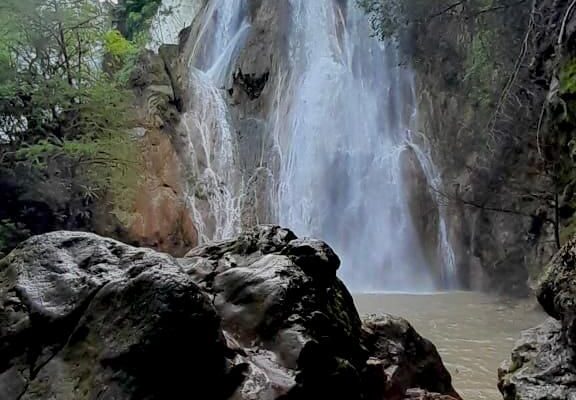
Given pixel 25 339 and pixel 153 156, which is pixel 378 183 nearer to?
pixel 153 156

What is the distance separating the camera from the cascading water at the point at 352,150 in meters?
14.2

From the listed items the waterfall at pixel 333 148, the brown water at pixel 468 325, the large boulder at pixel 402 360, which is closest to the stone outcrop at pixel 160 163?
the waterfall at pixel 333 148

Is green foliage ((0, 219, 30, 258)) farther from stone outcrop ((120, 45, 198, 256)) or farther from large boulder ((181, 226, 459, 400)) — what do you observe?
large boulder ((181, 226, 459, 400))

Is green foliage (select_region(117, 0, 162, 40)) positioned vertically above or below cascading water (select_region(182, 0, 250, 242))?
above

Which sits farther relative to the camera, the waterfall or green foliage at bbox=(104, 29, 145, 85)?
the waterfall

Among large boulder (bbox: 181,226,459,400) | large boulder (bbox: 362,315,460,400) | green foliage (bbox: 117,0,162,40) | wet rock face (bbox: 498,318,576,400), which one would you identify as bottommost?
large boulder (bbox: 362,315,460,400)

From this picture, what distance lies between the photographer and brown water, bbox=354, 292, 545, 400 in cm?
563

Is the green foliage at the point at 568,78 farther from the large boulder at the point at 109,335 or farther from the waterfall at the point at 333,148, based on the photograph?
the waterfall at the point at 333,148

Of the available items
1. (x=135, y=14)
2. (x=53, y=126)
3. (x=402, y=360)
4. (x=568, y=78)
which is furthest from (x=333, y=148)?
(x=135, y=14)

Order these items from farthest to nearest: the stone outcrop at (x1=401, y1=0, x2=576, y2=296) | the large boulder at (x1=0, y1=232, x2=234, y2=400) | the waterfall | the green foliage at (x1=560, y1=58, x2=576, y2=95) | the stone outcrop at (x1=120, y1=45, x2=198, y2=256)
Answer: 1. the waterfall
2. the stone outcrop at (x1=120, y1=45, x2=198, y2=256)
3. the stone outcrop at (x1=401, y1=0, x2=576, y2=296)
4. the green foliage at (x1=560, y1=58, x2=576, y2=95)
5. the large boulder at (x1=0, y1=232, x2=234, y2=400)

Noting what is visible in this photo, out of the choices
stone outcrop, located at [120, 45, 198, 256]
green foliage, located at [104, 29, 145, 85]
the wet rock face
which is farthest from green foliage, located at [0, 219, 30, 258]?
the wet rock face

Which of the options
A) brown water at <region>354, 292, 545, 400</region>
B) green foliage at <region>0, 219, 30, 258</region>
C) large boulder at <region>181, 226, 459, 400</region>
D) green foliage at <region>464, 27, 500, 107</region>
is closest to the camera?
large boulder at <region>181, 226, 459, 400</region>

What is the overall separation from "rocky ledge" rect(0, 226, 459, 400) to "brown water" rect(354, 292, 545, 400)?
2.67 metres

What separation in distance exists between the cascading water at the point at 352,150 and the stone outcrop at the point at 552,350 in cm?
1005
